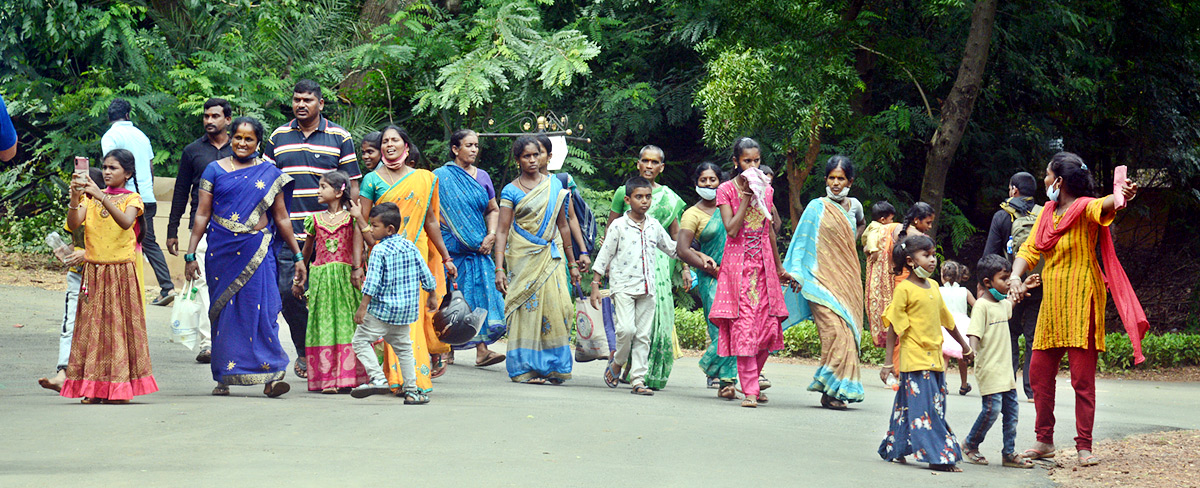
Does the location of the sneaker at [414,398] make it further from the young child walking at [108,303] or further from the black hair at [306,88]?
the black hair at [306,88]

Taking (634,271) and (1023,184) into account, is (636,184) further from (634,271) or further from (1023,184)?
(1023,184)

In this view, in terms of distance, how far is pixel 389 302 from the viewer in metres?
7.14

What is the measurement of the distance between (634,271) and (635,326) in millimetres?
440

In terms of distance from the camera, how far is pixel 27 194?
672 inches

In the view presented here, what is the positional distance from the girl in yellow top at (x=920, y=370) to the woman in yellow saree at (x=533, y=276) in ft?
11.0

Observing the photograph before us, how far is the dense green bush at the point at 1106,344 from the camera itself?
12.9 m

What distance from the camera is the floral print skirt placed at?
5871mm

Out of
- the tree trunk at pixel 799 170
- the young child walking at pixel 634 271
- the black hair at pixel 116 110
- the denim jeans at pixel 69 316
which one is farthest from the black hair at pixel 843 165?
the black hair at pixel 116 110

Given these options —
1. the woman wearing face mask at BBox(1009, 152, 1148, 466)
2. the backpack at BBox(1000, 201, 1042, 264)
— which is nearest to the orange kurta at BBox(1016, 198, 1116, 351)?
the woman wearing face mask at BBox(1009, 152, 1148, 466)

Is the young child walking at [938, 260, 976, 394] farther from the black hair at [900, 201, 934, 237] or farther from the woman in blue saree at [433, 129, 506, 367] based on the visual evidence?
the woman in blue saree at [433, 129, 506, 367]

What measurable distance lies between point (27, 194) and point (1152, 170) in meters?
17.9

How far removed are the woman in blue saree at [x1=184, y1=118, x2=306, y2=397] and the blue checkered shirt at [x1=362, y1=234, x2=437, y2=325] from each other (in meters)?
0.75

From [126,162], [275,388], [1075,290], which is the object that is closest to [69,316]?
[126,162]

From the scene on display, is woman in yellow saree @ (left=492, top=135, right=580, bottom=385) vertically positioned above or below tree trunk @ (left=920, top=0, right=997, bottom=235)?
below
